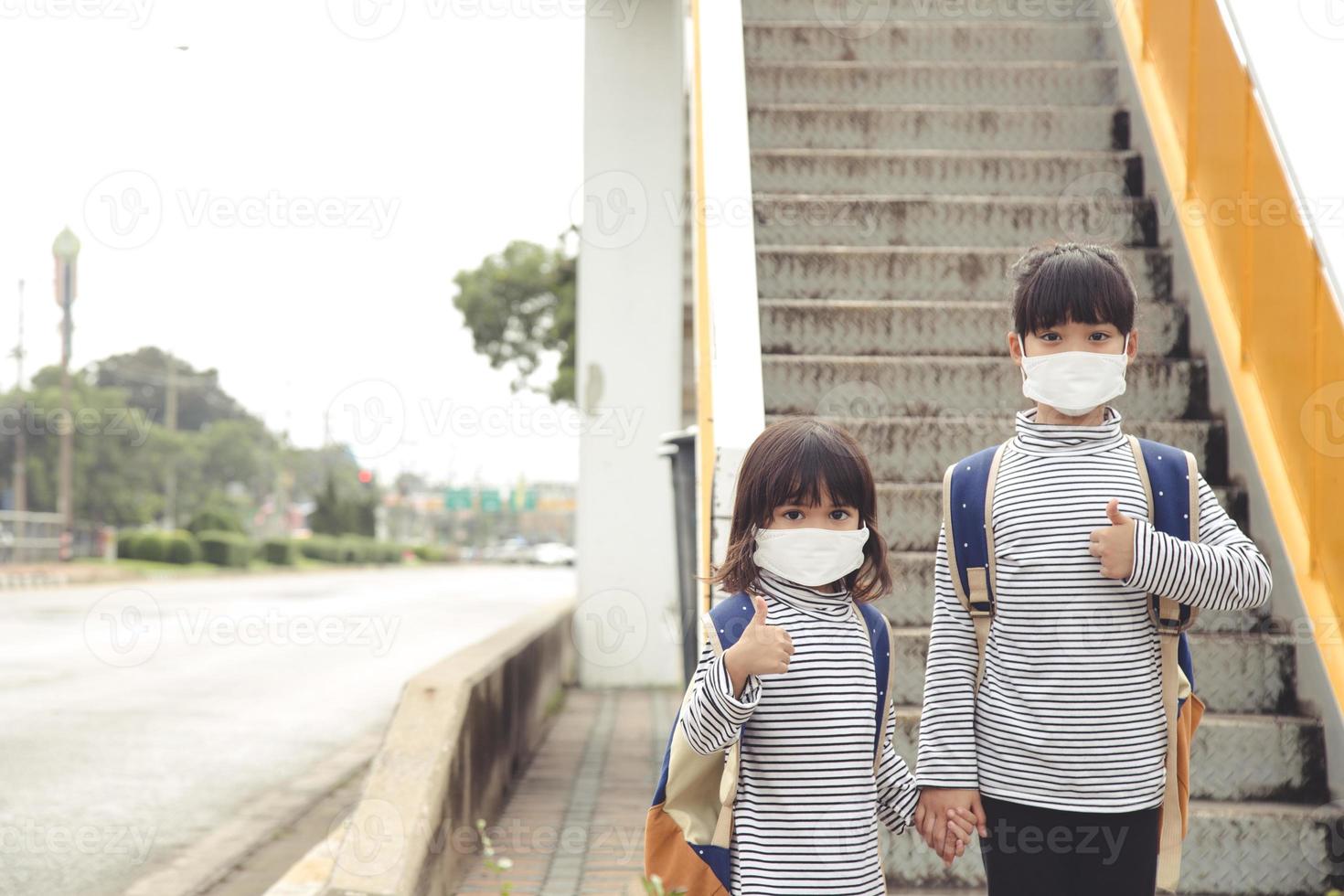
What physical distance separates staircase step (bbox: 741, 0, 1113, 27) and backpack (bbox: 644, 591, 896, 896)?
5640 millimetres

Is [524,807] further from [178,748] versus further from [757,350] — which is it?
[178,748]

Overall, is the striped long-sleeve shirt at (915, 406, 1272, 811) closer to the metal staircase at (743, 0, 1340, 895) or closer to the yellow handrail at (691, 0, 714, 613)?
the yellow handrail at (691, 0, 714, 613)

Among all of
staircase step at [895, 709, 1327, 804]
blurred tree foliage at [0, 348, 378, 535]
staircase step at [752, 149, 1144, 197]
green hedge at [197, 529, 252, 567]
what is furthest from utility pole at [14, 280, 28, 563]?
staircase step at [895, 709, 1327, 804]

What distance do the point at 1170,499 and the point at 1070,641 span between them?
0.32 metres

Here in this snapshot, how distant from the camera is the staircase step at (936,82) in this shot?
6742mm

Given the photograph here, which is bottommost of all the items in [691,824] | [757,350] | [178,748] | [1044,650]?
[178,748]

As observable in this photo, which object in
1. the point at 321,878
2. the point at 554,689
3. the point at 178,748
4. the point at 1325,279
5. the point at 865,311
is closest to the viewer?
the point at 1325,279

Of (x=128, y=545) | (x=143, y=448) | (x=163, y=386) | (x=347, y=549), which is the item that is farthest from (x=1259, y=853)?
(x=163, y=386)

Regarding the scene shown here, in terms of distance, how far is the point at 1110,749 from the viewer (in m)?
2.42

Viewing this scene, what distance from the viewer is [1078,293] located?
2471 millimetres

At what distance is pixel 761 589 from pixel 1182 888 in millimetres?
2084

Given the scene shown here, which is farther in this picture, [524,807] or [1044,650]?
[524,807]

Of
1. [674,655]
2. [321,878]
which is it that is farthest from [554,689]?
[321,878]

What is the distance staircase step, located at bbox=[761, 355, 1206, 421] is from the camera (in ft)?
Answer: 17.3
